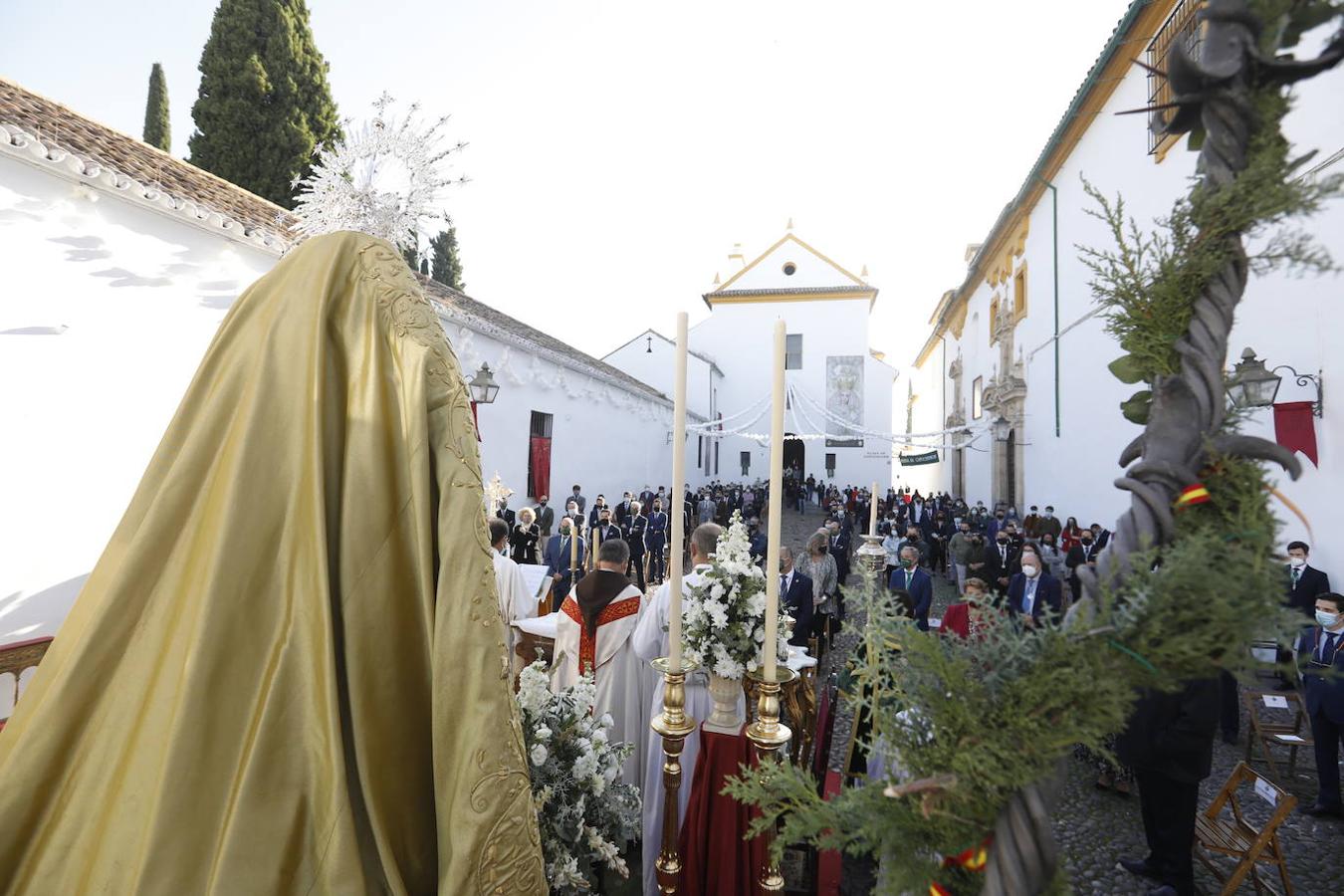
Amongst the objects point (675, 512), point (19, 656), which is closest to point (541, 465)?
point (19, 656)

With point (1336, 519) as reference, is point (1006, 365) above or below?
above

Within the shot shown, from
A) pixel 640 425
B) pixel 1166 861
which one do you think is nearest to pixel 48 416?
pixel 1166 861

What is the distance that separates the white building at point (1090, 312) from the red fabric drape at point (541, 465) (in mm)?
10373

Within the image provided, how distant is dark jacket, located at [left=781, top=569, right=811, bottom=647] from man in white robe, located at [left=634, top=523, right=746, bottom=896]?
6.55ft

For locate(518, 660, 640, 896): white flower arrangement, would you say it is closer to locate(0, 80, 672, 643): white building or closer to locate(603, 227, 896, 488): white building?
locate(0, 80, 672, 643): white building

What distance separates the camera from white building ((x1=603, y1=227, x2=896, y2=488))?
34719 mm

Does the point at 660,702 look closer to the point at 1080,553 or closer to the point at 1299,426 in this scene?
the point at 1299,426

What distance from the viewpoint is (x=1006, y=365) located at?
664 inches

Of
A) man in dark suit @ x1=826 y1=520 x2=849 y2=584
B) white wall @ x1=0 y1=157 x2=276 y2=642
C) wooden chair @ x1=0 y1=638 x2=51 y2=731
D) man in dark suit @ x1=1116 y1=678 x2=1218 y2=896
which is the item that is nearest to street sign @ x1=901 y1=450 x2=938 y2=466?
man in dark suit @ x1=826 y1=520 x2=849 y2=584

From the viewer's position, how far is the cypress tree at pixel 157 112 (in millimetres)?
21078

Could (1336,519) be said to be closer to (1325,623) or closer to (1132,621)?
(1325,623)

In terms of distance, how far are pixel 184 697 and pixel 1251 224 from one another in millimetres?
1633

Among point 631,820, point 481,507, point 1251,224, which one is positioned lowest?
point 631,820

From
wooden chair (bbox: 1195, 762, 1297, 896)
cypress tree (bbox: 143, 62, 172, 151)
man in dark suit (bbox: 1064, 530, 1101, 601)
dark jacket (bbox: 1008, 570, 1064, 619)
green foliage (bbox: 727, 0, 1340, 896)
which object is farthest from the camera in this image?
cypress tree (bbox: 143, 62, 172, 151)
